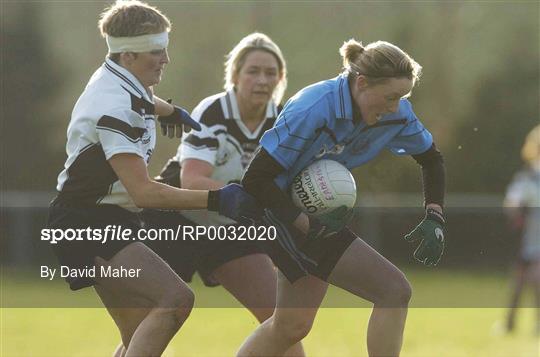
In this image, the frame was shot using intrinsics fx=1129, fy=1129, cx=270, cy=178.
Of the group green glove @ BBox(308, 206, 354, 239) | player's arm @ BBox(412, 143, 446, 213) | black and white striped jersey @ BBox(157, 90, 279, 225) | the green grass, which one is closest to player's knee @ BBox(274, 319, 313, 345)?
green glove @ BBox(308, 206, 354, 239)

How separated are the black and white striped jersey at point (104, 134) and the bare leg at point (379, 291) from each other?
982 mm

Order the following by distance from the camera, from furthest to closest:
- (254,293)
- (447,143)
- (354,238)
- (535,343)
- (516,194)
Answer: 1. (447,143)
2. (516,194)
3. (535,343)
4. (254,293)
5. (354,238)

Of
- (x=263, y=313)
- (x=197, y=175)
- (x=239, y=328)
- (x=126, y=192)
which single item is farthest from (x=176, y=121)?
(x=239, y=328)

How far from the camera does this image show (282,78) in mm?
6312

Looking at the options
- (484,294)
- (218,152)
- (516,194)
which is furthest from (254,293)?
(484,294)

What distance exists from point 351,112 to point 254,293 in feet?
4.45

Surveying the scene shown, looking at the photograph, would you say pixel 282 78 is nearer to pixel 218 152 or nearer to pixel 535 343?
pixel 218 152

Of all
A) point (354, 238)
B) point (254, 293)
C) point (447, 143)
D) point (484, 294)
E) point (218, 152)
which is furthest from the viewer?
point (447, 143)

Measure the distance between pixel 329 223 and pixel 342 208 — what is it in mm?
101

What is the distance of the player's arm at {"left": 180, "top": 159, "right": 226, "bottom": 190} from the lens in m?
5.95

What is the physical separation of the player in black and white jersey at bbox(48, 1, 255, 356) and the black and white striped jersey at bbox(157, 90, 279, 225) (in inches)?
44.7

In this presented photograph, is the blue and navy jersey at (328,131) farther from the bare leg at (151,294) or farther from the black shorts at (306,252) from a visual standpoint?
the bare leg at (151,294)

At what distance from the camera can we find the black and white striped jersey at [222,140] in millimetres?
6102

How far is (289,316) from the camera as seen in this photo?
16.6 ft
